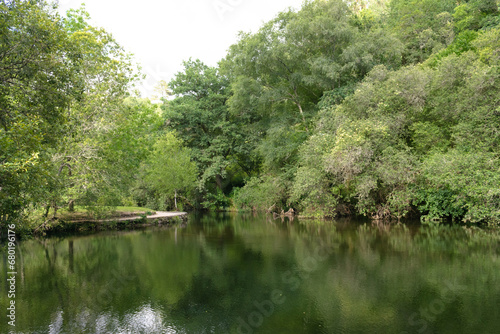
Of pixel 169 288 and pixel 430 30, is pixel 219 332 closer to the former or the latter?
pixel 169 288

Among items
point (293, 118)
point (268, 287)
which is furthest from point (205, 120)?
point (268, 287)

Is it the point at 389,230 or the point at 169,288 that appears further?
the point at 389,230

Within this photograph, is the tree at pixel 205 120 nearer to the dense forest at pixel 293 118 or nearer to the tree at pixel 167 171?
the dense forest at pixel 293 118

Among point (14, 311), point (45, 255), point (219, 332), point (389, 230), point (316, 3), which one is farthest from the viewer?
point (316, 3)

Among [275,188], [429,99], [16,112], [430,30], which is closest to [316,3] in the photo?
[430,30]

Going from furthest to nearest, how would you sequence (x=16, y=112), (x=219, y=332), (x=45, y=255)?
(x=45, y=255) < (x=16, y=112) < (x=219, y=332)

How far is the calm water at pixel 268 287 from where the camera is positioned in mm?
5910

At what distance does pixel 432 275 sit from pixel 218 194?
31.6 m

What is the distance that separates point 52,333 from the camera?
571cm

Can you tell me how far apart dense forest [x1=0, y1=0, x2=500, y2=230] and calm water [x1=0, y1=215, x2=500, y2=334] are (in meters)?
2.37

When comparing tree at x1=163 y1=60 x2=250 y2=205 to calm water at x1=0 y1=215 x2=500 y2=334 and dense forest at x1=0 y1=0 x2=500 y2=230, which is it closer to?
dense forest at x1=0 y1=0 x2=500 y2=230

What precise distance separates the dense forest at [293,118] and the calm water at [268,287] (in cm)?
237

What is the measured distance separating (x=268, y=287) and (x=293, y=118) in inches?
883

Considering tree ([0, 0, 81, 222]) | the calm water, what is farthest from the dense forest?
the calm water
